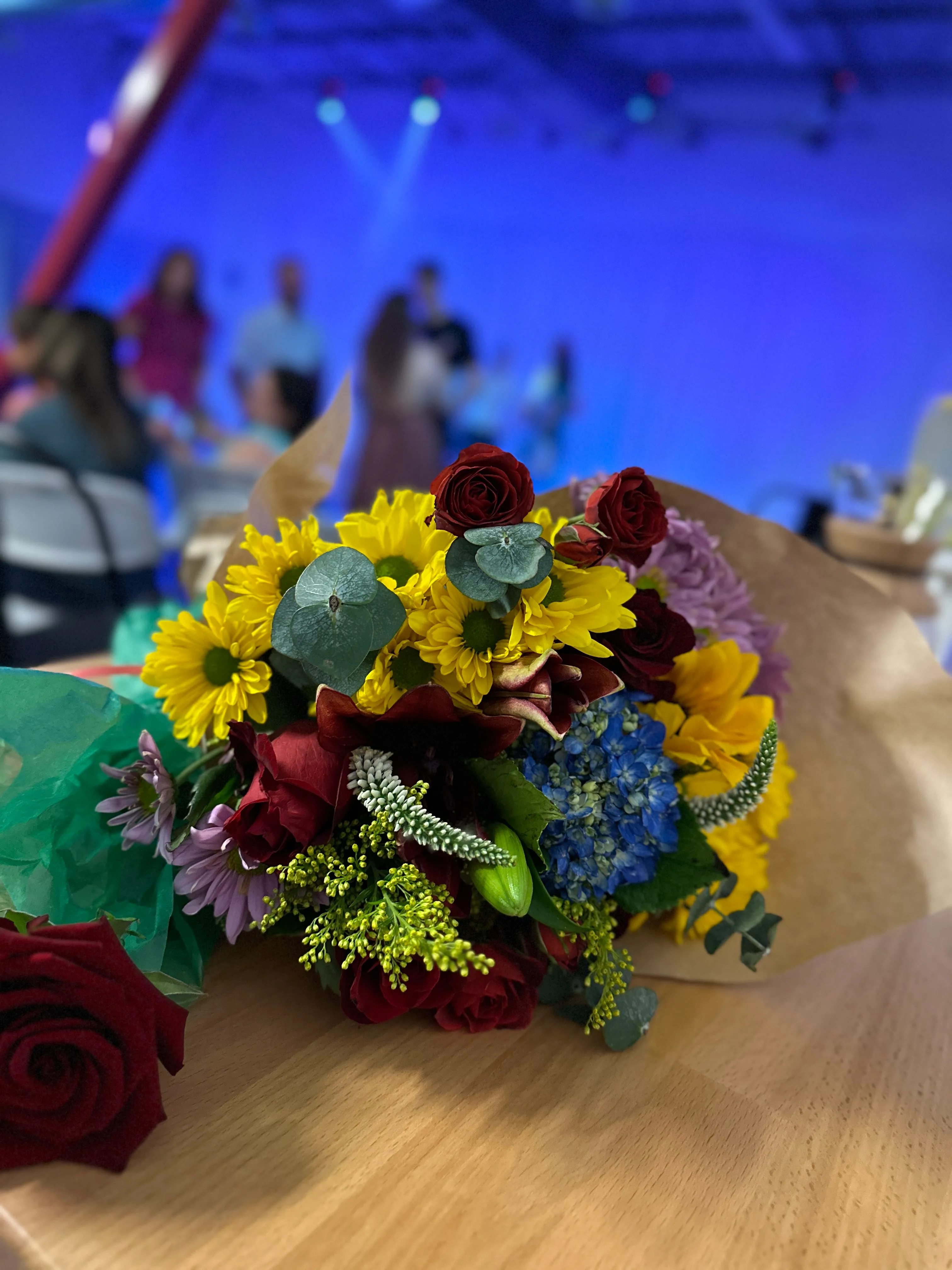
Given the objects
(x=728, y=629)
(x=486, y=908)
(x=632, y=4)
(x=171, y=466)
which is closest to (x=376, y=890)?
(x=486, y=908)

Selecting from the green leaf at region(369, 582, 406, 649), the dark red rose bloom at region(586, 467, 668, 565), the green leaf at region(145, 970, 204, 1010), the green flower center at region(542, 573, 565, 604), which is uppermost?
the dark red rose bloom at region(586, 467, 668, 565)

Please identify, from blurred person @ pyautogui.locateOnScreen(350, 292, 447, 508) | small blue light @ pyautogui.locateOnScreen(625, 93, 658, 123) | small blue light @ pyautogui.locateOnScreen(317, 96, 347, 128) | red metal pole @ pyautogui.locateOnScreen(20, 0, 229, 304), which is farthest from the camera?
small blue light @ pyautogui.locateOnScreen(317, 96, 347, 128)

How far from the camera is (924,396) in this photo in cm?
632

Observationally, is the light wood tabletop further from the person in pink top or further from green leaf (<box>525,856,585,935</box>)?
the person in pink top

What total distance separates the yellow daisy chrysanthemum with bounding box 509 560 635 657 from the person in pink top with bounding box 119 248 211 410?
16.3ft

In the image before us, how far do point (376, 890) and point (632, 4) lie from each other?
20.2 ft

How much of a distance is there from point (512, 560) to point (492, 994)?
22cm

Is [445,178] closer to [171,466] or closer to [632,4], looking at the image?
[632,4]

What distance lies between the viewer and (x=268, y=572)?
18.1 inches

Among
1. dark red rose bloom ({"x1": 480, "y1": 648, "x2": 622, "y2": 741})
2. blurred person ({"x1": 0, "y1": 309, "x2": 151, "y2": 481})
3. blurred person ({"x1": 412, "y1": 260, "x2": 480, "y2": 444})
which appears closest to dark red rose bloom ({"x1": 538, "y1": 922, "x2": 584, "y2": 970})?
dark red rose bloom ({"x1": 480, "y1": 648, "x2": 622, "y2": 741})

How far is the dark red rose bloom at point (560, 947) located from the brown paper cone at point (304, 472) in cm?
29

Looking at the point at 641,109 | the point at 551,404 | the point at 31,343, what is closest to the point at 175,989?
the point at 31,343

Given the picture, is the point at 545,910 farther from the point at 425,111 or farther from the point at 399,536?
the point at 425,111

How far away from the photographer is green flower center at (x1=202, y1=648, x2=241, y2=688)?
1.55 ft
